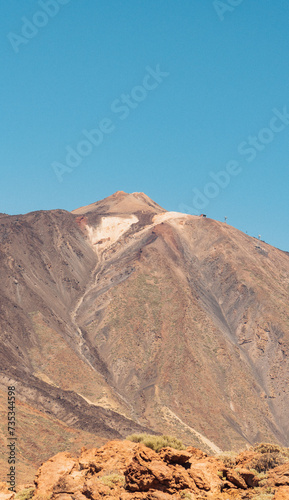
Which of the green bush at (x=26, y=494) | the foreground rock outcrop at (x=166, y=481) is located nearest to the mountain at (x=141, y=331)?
the green bush at (x=26, y=494)

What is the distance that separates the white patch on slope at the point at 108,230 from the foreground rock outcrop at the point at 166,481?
421 ft

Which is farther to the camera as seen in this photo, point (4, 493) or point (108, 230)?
point (108, 230)

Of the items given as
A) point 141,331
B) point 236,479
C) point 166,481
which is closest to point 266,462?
point 236,479

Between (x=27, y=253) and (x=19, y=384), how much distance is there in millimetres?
48818

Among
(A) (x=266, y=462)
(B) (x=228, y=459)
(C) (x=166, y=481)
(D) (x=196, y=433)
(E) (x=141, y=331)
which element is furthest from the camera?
(E) (x=141, y=331)

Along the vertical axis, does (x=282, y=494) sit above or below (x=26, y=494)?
below

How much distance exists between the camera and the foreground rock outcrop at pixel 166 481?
14.3 m

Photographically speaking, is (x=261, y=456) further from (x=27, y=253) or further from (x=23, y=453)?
(x=27, y=253)

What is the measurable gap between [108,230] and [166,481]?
137097mm

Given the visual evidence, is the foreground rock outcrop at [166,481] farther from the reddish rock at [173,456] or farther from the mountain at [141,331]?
the mountain at [141,331]

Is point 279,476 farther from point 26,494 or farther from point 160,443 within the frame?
point 26,494

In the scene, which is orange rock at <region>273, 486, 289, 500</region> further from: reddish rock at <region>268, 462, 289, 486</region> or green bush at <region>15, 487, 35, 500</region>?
green bush at <region>15, 487, 35, 500</region>

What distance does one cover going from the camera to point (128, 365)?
3986 inches

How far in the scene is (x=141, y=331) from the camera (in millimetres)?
107750
